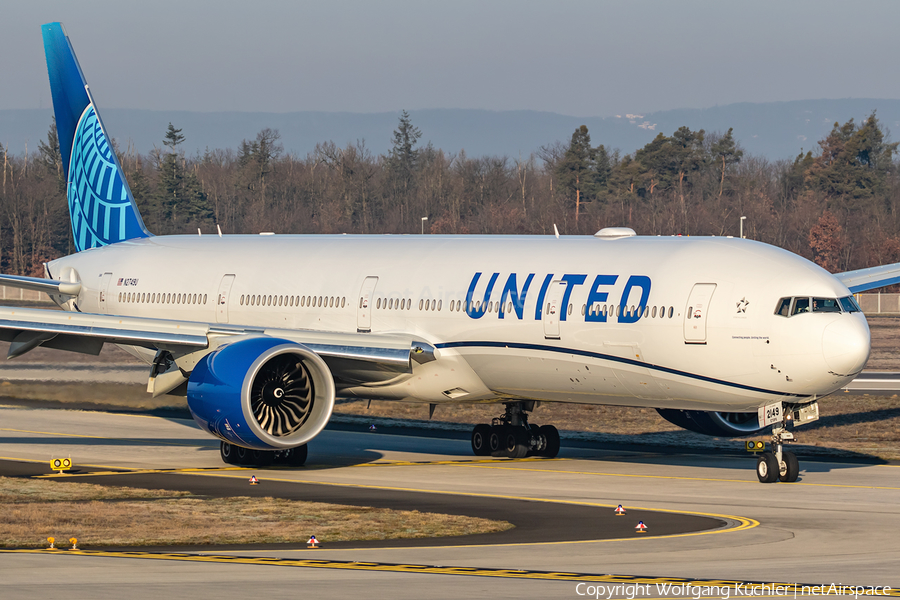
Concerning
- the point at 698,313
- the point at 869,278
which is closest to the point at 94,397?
the point at 698,313

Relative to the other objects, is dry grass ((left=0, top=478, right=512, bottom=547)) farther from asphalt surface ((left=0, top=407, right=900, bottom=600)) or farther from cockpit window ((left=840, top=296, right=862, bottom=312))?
cockpit window ((left=840, top=296, right=862, bottom=312))

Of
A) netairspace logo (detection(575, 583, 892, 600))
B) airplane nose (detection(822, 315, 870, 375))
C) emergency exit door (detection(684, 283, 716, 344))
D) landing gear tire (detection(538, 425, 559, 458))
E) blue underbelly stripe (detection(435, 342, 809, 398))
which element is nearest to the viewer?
netairspace logo (detection(575, 583, 892, 600))

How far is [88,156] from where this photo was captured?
3503 centimetres

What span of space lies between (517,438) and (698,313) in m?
6.65

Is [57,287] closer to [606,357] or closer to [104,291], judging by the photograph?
[104,291]

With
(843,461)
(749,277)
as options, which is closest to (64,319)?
(749,277)

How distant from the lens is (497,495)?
2094 cm

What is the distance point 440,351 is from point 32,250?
4425 inches

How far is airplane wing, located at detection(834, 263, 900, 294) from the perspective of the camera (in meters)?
27.3

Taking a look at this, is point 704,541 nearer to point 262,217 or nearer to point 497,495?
point 497,495

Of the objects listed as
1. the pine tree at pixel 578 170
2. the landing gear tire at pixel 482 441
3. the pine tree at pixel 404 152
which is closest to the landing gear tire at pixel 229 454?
→ the landing gear tire at pixel 482 441

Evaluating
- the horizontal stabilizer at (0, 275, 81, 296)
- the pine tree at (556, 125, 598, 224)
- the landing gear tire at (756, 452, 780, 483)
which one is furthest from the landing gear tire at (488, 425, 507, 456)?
the pine tree at (556, 125, 598, 224)

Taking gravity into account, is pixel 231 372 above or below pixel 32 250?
below

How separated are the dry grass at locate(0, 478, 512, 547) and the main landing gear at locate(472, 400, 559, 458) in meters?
8.30
